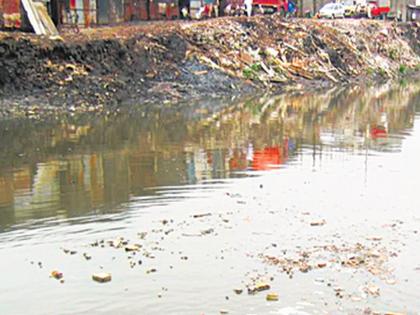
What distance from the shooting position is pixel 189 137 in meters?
19.6

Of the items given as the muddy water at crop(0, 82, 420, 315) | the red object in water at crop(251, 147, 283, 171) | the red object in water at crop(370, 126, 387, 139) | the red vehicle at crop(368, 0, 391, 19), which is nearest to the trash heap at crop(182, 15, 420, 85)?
the red vehicle at crop(368, 0, 391, 19)

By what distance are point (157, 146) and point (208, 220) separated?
24.7 ft

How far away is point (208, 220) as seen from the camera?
1062 centimetres

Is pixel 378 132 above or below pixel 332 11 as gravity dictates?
below

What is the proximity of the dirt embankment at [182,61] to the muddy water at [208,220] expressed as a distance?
→ 5046 mm

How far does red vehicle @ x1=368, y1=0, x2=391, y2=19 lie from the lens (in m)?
57.1

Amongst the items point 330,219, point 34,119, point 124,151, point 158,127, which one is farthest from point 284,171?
point 34,119

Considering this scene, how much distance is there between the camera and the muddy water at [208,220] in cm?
771

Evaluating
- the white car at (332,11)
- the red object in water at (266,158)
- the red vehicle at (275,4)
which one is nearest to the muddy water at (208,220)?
the red object in water at (266,158)

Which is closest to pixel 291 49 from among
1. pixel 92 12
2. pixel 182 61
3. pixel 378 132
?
pixel 182 61

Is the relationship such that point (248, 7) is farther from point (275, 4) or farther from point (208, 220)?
point (208, 220)

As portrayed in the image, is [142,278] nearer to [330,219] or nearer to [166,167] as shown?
[330,219]

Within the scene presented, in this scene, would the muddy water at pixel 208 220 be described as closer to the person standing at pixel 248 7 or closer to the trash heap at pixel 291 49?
the trash heap at pixel 291 49

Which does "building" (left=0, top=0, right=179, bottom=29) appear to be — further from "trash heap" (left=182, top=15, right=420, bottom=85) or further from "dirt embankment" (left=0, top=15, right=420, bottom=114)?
"trash heap" (left=182, top=15, right=420, bottom=85)
